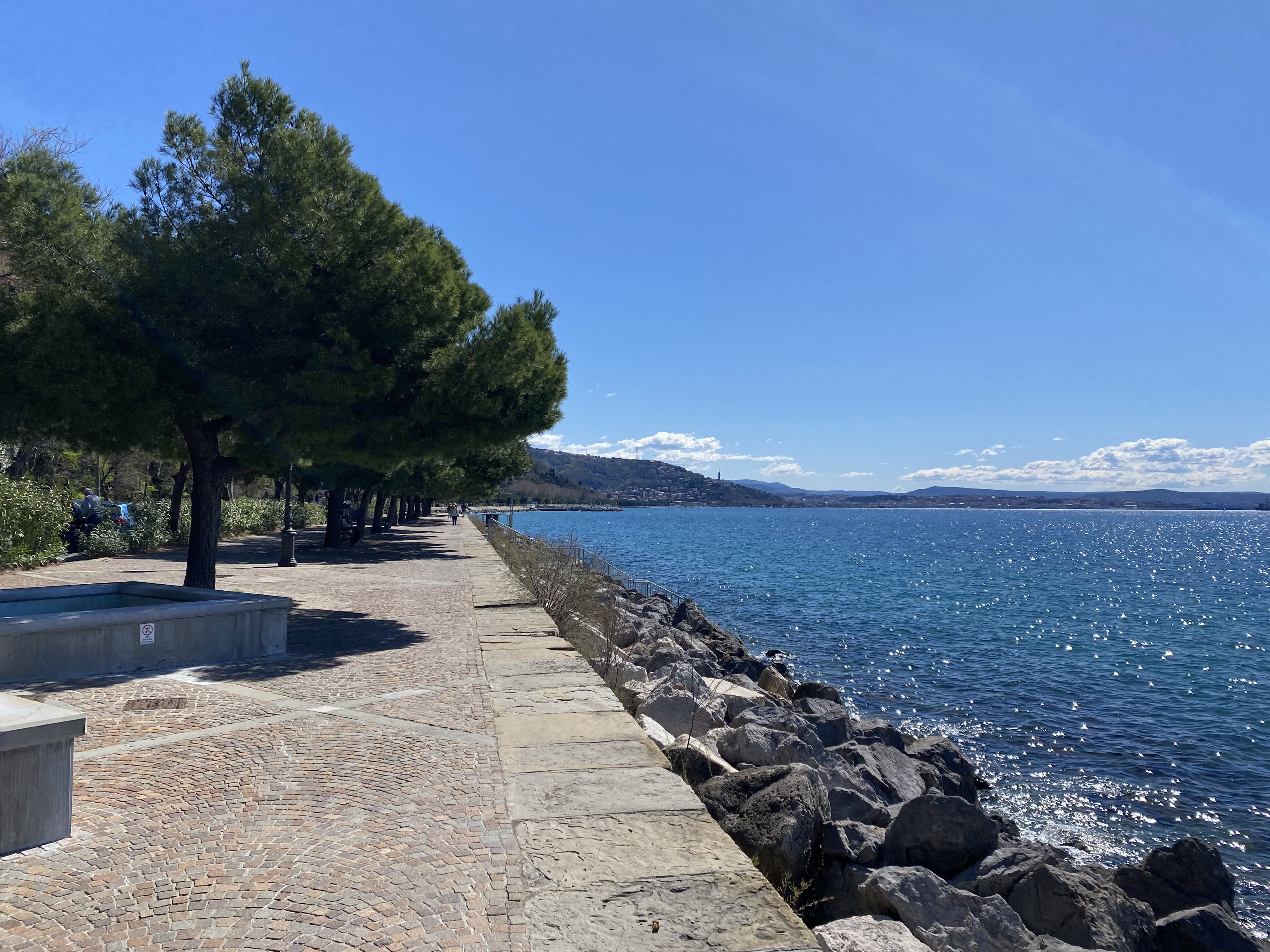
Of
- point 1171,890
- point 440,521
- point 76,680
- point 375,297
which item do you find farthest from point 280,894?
point 440,521

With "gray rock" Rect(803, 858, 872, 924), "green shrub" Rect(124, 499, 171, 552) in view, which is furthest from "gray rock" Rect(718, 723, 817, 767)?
"green shrub" Rect(124, 499, 171, 552)

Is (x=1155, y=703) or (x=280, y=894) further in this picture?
(x=1155, y=703)

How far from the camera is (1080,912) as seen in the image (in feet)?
20.2

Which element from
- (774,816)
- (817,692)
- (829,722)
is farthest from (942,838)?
(817,692)

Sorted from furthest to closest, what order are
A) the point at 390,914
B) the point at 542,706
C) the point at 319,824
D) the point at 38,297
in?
the point at 38,297
the point at 542,706
the point at 319,824
the point at 390,914

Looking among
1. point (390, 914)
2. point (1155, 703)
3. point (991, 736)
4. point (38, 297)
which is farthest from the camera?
point (1155, 703)

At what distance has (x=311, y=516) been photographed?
161 feet

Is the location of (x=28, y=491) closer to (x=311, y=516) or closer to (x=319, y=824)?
(x=319, y=824)

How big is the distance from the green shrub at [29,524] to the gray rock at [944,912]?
62.0ft

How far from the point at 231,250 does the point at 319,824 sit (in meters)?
9.33

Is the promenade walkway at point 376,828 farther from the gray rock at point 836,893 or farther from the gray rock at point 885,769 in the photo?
the gray rock at point 885,769

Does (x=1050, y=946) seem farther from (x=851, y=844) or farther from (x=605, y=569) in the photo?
(x=605, y=569)

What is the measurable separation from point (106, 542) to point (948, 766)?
21044 millimetres

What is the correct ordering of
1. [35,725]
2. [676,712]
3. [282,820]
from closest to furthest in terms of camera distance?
1. [35,725]
2. [282,820]
3. [676,712]
